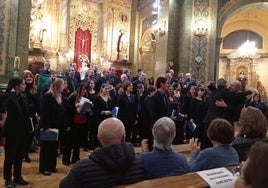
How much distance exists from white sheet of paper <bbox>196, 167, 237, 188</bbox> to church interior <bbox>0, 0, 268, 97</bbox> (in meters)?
7.97

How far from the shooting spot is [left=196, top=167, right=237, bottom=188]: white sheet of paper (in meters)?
2.03

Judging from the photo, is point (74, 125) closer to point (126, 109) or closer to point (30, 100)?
point (30, 100)

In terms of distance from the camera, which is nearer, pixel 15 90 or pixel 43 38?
pixel 15 90

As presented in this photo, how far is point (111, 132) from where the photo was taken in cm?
219

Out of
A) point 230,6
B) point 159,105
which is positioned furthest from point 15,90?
point 230,6

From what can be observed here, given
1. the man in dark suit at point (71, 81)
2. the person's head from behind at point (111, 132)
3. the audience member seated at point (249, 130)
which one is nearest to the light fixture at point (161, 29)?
the man in dark suit at point (71, 81)

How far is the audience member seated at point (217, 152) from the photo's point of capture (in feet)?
8.56

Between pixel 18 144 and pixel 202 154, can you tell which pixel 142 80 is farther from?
pixel 202 154

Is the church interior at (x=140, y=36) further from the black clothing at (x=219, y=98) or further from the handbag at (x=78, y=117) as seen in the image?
the black clothing at (x=219, y=98)

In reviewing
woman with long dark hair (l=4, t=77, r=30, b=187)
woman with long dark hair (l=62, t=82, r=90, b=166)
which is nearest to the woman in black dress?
woman with long dark hair (l=62, t=82, r=90, b=166)

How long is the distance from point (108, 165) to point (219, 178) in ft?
2.52

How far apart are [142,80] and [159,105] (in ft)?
10.3

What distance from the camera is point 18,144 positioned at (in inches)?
164

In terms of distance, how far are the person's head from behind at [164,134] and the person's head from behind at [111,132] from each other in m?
0.42
